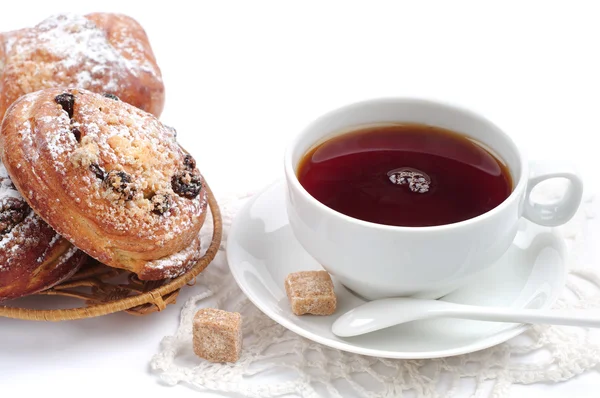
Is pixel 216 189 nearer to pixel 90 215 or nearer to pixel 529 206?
pixel 90 215

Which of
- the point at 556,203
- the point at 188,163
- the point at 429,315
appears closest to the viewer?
the point at 429,315

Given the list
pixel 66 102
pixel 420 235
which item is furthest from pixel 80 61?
pixel 420 235

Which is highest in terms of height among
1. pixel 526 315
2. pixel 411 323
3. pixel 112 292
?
pixel 526 315

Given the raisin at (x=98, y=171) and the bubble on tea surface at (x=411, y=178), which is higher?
the bubble on tea surface at (x=411, y=178)

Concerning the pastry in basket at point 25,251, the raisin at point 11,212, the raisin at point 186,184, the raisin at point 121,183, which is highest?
the raisin at point 121,183

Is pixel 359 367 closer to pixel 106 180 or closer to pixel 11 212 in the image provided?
pixel 106 180

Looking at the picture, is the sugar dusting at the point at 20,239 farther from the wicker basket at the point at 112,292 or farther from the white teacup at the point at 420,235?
the white teacup at the point at 420,235

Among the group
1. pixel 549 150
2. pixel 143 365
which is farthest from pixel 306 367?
pixel 549 150

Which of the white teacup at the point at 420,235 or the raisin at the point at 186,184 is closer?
the white teacup at the point at 420,235

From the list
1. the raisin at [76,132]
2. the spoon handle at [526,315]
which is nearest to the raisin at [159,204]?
the raisin at [76,132]
